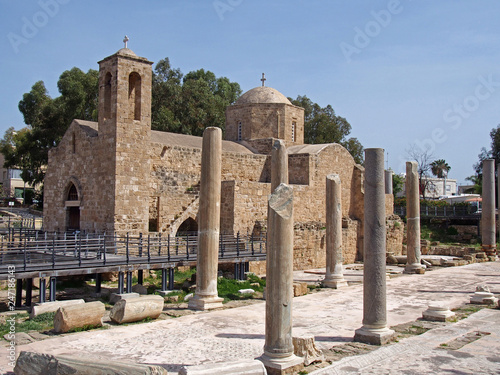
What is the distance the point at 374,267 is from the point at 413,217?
33.8 feet

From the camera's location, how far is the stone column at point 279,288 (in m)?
6.46

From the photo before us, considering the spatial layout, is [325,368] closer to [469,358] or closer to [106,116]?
[469,358]

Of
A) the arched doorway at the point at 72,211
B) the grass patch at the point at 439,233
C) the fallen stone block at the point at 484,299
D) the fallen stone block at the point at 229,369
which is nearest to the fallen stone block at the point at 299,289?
the fallen stone block at the point at 484,299

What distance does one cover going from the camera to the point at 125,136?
17.4 meters

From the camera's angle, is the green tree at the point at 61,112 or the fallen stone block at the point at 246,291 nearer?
the fallen stone block at the point at 246,291

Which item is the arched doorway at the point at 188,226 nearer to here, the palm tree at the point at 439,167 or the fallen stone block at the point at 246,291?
the fallen stone block at the point at 246,291

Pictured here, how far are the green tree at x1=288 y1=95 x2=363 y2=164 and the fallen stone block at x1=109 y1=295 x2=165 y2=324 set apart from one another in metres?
30.4

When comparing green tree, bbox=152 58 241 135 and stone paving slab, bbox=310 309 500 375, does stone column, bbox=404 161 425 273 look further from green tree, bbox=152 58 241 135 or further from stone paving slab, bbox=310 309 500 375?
green tree, bbox=152 58 241 135

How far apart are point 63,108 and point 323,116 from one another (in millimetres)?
19513

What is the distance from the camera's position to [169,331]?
9133mm

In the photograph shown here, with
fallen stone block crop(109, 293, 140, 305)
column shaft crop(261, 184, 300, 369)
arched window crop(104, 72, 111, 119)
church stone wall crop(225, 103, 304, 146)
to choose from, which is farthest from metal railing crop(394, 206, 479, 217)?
column shaft crop(261, 184, 300, 369)

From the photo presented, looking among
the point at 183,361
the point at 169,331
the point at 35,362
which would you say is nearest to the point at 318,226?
the point at 169,331

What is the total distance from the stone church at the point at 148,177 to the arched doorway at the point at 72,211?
40 mm

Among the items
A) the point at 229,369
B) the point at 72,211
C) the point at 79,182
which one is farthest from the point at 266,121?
the point at 229,369
